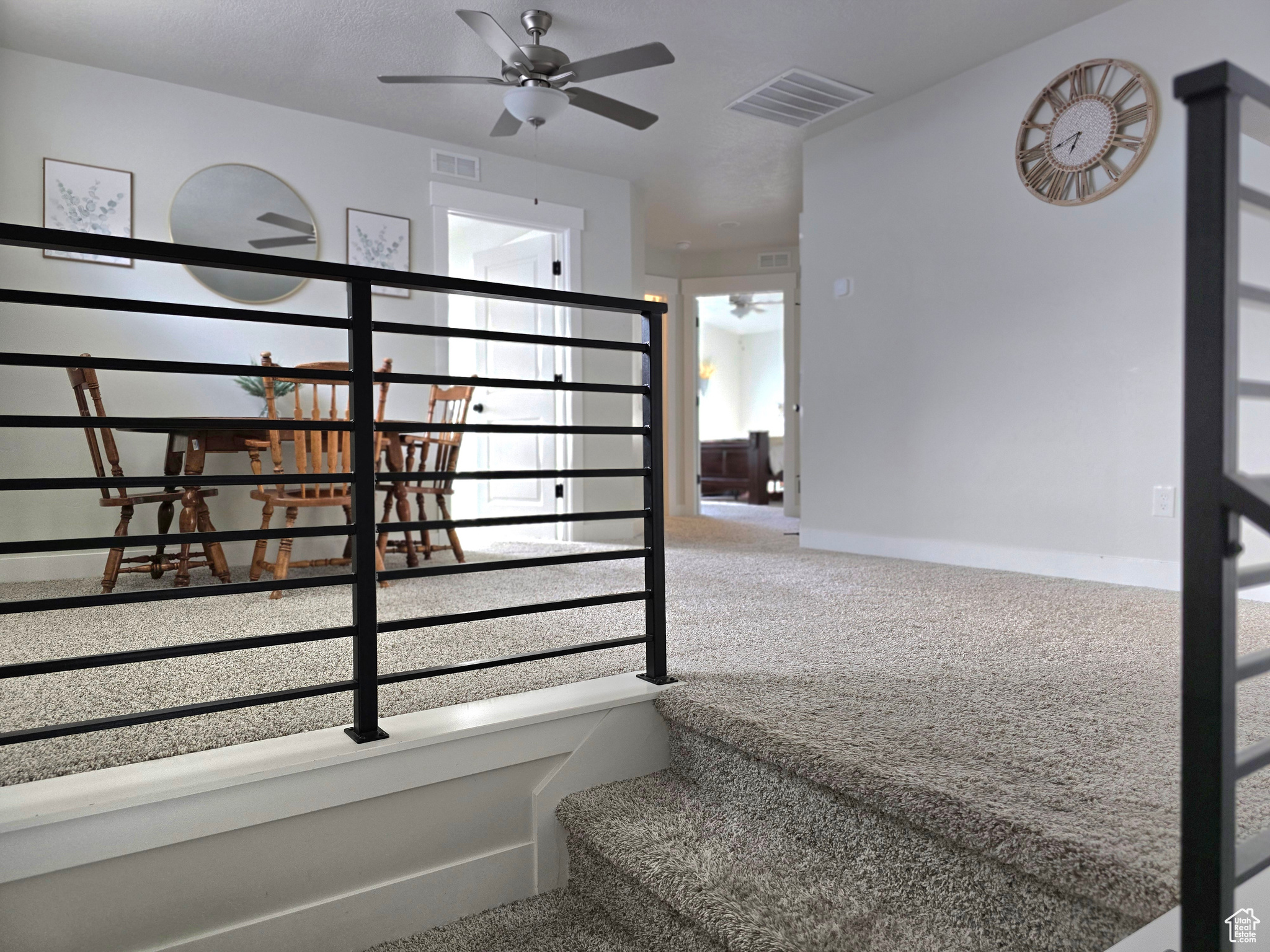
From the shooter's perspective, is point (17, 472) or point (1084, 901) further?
point (17, 472)

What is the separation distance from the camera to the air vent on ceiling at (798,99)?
3742 millimetres

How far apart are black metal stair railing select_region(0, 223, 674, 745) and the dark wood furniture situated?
24.2 feet

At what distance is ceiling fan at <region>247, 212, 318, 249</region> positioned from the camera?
157 inches

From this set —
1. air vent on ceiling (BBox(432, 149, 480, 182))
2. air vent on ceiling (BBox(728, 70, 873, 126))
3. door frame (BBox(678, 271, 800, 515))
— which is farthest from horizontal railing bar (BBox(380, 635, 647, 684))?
door frame (BBox(678, 271, 800, 515))

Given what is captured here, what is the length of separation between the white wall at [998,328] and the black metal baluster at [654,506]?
2300 mm

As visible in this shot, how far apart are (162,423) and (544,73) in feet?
7.98

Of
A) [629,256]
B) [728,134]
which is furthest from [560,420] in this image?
[728,134]

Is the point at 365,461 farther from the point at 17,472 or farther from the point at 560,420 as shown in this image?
the point at 560,420

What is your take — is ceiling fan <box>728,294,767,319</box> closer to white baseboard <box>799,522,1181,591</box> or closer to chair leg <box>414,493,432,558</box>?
white baseboard <box>799,522,1181,591</box>

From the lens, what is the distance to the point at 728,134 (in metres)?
4.39

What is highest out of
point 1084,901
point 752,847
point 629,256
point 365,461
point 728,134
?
point 728,134

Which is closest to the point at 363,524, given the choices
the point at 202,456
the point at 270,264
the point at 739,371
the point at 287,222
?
the point at 270,264

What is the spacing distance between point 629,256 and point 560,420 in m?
1.18

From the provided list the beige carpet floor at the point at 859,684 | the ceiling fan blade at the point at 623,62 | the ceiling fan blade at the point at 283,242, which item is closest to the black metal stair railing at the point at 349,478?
the beige carpet floor at the point at 859,684
